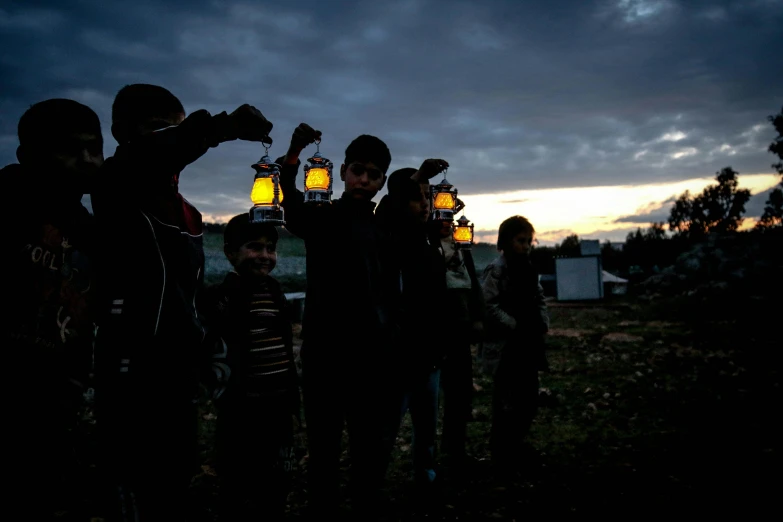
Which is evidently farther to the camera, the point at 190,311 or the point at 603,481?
the point at 603,481

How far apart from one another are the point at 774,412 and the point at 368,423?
606 centimetres

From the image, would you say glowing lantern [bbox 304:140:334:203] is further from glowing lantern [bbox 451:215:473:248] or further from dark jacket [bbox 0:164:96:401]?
glowing lantern [bbox 451:215:473:248]

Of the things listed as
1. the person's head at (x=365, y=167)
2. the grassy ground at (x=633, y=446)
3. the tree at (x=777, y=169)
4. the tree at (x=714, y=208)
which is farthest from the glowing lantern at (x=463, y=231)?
the tree at (x=714, y=208)

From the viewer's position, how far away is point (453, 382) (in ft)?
14.9

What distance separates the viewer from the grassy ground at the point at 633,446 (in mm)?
4062

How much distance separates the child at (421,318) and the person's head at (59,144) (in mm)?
2206

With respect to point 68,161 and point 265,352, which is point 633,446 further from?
point 68,161

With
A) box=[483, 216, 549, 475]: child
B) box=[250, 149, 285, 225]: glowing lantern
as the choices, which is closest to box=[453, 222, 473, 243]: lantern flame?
box=[483, 216, 549, 475]: child

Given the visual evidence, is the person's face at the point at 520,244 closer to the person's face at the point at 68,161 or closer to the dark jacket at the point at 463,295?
the dark jacket at the point at 463,295

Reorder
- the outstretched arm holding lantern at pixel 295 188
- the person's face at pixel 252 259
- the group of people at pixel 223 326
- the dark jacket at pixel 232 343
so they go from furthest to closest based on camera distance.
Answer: the person's face at pixel 252 259, the dark jacket at pixel 232 343, the outstretched arm holding lantern at pixel 295 188, the group of people at pixel 223 326

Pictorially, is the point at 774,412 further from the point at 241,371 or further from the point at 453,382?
the point at 241,371

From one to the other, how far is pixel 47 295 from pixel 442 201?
308cm

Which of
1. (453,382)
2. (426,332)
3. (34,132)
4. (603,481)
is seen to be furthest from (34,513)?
(603,481)

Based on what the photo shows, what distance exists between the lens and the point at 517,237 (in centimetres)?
529
